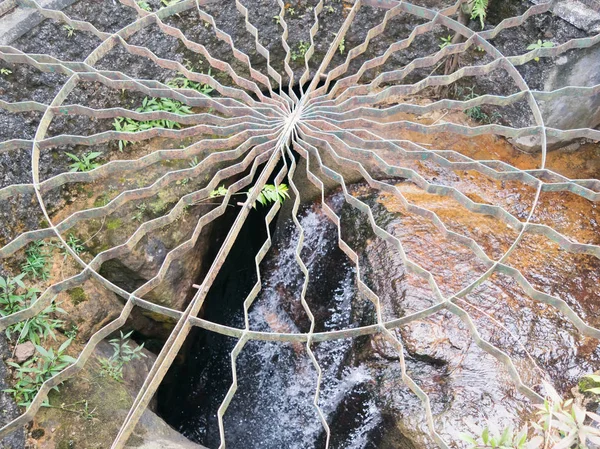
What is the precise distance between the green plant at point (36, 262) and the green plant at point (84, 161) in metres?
0.65

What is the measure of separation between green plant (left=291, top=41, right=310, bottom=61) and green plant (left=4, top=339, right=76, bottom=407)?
3140 millimetres

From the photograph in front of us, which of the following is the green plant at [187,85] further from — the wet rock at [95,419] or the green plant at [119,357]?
the wet rock at [95,419]

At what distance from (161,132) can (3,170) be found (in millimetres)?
1300

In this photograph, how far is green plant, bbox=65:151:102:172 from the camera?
4.18m

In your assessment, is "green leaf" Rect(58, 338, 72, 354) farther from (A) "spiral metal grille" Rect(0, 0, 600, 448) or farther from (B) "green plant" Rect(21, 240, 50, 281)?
(B) "green plant" Rect(21, 240, 50, 281)

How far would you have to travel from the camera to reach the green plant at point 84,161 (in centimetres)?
418

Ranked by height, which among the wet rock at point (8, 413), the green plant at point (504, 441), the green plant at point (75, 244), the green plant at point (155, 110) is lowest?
the wet rock at point (8, 413)

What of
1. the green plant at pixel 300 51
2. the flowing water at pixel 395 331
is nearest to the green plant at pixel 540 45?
the flowing water at pixel 395 331

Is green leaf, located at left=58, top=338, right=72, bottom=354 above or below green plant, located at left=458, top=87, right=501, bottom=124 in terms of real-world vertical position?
below

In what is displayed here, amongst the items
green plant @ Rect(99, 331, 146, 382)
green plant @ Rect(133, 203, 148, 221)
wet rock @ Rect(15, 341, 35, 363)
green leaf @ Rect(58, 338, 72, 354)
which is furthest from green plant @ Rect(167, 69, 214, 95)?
wet rock @ Rect(15, 341, 35, 363)

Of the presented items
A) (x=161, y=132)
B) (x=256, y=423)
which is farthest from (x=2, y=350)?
(x=256, y=423)

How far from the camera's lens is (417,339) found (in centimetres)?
382

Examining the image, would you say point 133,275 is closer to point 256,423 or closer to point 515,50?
point 256,423

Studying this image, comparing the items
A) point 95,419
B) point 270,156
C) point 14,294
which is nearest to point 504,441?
point 270,156
